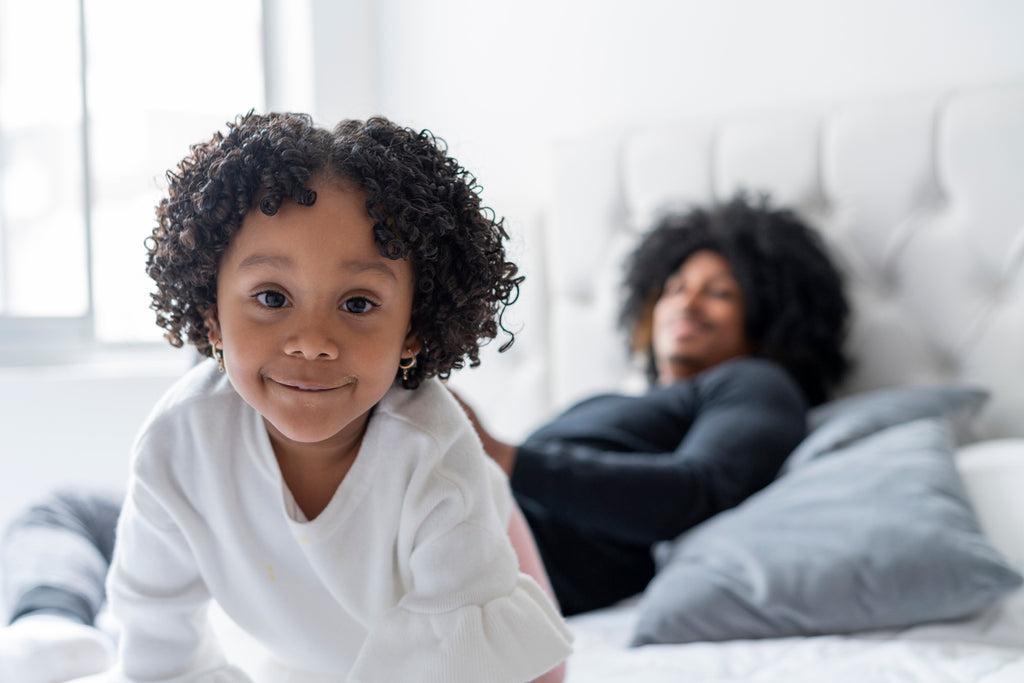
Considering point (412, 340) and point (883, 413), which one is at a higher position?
point (412, 340)

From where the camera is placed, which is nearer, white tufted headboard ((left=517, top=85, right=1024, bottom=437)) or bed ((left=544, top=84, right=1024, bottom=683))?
bed ((left=544, top=84, right=1024, bottom=683))

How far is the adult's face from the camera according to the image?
5.10 ft

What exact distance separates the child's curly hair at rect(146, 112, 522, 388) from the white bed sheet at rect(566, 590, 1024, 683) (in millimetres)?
385

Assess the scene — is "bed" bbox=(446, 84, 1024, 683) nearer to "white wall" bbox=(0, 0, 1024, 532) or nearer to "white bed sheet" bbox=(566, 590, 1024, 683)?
"white bed sheet" bbox=(566, 590, 1024, 683)

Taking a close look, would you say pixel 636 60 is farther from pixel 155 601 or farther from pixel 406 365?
pixel 155 601

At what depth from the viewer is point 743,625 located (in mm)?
957

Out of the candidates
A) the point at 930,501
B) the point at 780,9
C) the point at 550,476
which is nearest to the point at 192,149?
the point at 550,476

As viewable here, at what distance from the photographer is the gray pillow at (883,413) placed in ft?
3.95

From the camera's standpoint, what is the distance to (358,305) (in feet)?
2.28

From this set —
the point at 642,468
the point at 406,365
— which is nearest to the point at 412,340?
the point at 406,365

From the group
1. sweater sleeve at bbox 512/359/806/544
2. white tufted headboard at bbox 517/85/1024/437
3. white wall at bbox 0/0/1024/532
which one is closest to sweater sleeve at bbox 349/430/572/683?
sweater sleeve at bbox 512/359/806/544

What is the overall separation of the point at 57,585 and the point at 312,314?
0.56 m

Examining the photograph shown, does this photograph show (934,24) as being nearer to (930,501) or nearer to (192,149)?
(930,501)

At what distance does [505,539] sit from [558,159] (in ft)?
4.15
